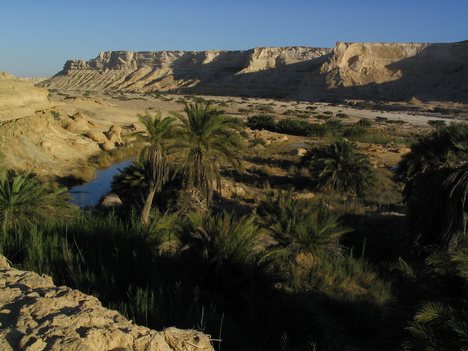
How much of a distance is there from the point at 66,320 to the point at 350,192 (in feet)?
60.3

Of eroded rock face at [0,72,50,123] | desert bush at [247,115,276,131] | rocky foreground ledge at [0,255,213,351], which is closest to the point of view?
rocky foreground ledge at [0,255,213,351]

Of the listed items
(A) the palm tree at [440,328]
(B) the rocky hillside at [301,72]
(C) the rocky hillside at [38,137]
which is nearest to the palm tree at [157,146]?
(A) the palm tree at [440,328]

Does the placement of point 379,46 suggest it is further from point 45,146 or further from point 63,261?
point 63,261

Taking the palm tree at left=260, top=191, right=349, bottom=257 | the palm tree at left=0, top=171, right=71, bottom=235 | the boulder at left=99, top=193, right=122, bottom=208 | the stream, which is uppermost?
the palm tree at left=0, top=171, right=71, bottom=235

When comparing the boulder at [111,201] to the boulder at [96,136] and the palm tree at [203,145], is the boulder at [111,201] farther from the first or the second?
the boulder at [96,136]

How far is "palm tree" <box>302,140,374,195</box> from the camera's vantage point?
20016 millimetres

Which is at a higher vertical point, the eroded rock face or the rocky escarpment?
the rocky escarpment

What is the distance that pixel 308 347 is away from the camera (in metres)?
5.84

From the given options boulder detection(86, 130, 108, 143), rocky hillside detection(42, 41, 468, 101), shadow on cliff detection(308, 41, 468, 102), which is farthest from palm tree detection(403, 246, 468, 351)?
shadow on cliff detection(308, 41, 468, 102)

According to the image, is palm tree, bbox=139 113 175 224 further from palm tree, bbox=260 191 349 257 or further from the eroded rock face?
the eroded rock face

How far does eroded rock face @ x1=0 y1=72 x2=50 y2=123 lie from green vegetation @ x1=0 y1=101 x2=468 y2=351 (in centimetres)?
1213

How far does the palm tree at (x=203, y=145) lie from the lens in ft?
43.5

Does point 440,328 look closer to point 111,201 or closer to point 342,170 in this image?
point 111,201

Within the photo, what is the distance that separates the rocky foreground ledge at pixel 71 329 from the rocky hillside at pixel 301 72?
273 ft
